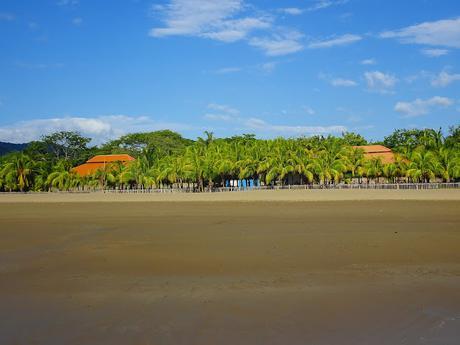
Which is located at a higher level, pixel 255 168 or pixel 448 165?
pixel 255 168

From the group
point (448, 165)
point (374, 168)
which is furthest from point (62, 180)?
point (448, 165)

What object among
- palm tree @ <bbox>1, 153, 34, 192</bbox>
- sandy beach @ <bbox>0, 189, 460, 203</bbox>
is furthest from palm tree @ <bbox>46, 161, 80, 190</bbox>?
sandy beach @ <bbox>0, 189, 460, 203</bbox>

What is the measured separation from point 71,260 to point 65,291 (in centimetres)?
243

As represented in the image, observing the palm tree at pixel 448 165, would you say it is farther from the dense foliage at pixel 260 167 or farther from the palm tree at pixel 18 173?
the palm tree at pixel 18 173

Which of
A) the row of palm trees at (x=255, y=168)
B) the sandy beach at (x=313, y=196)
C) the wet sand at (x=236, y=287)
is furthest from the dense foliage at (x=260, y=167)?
the wet sand at (x=236, y=287)

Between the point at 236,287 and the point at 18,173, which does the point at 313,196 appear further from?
the point at 18,173

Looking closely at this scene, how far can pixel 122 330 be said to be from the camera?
4.96 meters

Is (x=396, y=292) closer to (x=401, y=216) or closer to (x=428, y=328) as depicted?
(x=428, y=328)

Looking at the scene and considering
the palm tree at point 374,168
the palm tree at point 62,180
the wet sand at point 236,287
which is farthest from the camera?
the palm tree at point 62,180

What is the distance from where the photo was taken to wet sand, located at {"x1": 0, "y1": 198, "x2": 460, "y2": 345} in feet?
15.9

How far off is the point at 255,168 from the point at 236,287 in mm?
35215

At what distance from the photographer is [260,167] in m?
40.4

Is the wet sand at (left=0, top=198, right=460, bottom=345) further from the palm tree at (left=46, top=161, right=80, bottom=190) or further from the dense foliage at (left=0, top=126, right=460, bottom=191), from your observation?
the palm tree at (left=46, top=161, right=80, bottom=190)

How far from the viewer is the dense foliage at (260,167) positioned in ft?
126
